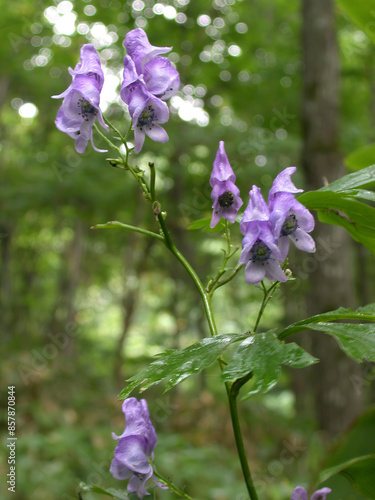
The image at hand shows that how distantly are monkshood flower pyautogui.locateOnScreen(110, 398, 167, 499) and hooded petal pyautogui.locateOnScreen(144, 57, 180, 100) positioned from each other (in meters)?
0.40

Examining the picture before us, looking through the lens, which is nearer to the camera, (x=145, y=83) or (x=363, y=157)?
(x=145, y=83)

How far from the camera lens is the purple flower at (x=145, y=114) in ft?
2.26

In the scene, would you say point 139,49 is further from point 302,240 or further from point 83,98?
point 302,240

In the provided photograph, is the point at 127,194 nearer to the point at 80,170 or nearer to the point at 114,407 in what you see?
the point at 80,170

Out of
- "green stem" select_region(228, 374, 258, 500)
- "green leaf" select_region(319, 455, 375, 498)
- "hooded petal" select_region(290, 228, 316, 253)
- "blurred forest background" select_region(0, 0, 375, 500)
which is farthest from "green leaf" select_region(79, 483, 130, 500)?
"blurred forest background" select_region(0, 0, 375, 500)

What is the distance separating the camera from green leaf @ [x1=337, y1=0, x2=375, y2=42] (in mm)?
1108

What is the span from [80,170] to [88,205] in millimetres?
662

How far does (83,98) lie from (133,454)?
1.48ft

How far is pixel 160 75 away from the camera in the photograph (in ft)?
2.31

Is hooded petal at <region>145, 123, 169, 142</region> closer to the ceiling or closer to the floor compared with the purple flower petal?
closer to the ceiling

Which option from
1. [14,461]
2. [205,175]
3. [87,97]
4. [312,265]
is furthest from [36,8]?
[87,97]

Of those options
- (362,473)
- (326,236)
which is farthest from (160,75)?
(326,236)

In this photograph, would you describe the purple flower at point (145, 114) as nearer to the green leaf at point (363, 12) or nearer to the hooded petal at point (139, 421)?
the hooded petal at point (139, 421)

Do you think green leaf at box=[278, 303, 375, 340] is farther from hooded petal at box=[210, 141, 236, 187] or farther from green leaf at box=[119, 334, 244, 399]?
hooded petal at box=[210, 141, 236, 187]
